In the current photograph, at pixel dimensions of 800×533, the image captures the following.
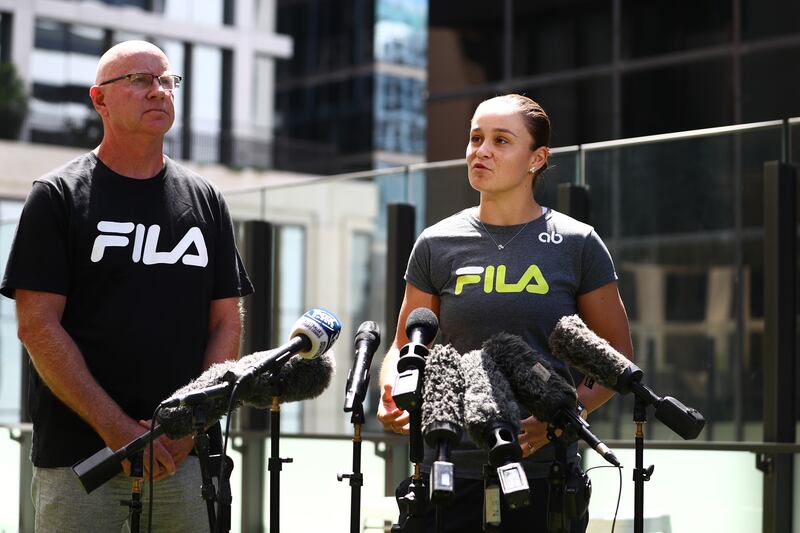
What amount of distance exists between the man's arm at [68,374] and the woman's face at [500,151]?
A: 1210 millimetres

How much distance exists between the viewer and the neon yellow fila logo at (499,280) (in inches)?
145

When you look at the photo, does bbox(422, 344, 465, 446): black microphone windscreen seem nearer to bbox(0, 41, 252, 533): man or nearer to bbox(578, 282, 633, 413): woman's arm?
bbox(578, 282, 633, 413): woman's arm

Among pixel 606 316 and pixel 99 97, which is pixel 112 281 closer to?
pixel 99 97

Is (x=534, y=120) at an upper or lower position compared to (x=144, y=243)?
upper

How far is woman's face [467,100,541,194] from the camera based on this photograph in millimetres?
3766

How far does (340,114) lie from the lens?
162ft

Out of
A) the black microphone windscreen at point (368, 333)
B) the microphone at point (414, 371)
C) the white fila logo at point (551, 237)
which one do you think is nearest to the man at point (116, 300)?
the black microphone windscreen at point (368, 333)

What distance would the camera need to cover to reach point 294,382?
363 cm

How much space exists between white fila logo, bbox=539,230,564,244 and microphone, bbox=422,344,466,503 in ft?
1.99

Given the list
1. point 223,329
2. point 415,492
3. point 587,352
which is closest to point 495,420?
point 415,492

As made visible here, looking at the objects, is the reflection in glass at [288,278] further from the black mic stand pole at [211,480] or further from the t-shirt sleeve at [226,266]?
the black mic stand pole at [211,480]

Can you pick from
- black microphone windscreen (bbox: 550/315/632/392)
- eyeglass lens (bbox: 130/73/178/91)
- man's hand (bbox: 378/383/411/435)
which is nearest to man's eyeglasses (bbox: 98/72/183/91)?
eyeglass lens (bbox: 130/73/178/91)

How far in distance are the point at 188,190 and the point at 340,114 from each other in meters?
45.7

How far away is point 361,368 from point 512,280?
53 centimetres
